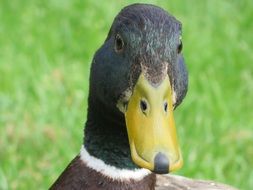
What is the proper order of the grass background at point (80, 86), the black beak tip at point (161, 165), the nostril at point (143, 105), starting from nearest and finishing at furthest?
the black beak tip at point (161, 165) < the nostril at point (143, 105) < the grass background at point (80, 86)

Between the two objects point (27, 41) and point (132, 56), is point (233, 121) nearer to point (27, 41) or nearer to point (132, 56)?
point (27, 41)

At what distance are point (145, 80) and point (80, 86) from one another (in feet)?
8.48

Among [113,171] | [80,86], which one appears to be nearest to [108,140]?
[113,171]

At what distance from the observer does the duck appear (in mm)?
2779

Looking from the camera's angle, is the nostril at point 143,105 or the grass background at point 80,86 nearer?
the nostril at point 143,105

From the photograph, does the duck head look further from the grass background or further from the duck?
the grass background

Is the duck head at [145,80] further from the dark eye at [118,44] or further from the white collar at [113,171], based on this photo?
the white collar at [113,171]

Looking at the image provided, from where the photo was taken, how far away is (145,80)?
2.85 meters

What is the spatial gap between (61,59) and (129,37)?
9.39ft

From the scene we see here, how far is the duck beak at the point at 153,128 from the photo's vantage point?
2.71m

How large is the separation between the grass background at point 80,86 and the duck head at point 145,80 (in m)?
1.62

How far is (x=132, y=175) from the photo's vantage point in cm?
325

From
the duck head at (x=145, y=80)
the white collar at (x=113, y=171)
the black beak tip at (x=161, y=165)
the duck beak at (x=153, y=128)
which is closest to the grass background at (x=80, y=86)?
the white collar at (x=113, y=171)

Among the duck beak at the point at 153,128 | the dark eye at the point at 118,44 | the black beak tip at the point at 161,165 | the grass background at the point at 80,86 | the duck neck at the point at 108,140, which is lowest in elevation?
the grass background at the point at 80,86
